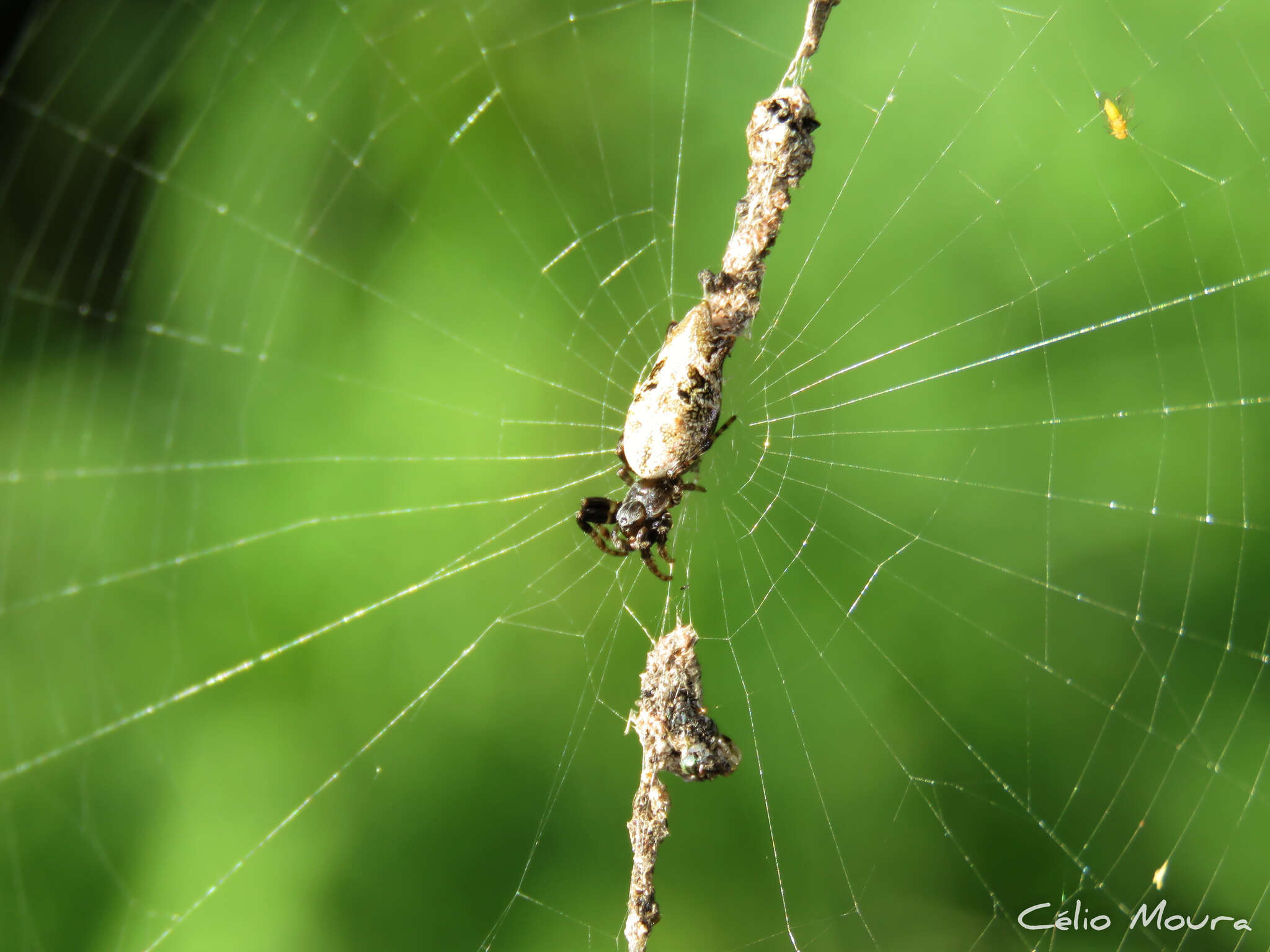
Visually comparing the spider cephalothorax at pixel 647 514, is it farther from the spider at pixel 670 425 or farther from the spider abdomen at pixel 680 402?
the spider abdomen at pixel 680 402

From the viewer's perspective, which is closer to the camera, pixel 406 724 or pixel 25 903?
pixel 25 903

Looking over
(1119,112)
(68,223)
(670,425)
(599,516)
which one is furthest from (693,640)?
(68,223)

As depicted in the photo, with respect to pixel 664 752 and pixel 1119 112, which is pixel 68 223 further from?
pixel 1119 112

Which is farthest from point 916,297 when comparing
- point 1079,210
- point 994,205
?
A: point 1079,210

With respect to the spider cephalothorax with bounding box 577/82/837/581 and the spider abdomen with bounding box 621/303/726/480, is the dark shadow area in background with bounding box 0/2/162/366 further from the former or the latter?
the spider abdomen with bounding box 621/303/726/480

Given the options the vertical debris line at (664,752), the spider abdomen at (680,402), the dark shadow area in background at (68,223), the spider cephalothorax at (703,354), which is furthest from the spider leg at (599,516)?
the dark shadow area in background at (68,223)

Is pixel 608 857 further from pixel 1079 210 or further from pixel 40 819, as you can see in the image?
pixel 1079 210
